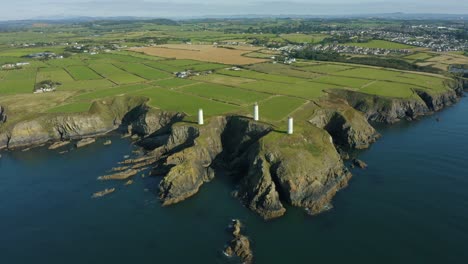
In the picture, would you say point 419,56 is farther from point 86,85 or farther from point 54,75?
point 54,75

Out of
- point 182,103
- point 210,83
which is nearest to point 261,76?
point 210,83

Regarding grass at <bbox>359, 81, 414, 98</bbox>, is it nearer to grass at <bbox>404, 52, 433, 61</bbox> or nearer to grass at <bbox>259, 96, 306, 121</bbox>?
grass at <bbox>259, 96, 306, 121</bbox>

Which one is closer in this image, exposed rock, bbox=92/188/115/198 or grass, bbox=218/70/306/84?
exposed rock, bbox=92/188/115/198

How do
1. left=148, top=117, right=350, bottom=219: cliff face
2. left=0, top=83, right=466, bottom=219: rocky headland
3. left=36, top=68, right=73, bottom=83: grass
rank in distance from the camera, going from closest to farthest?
left=148, top=117, right=350, bottom=219: cliff face
left=0, top=83, right=466, bottom=219: rocky headland
left=36, top=68, right=73, bottom=83: grass

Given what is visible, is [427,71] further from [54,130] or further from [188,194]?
[54,130]

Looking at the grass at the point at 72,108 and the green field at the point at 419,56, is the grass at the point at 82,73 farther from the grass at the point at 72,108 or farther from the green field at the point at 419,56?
the green field at the point at 419,56

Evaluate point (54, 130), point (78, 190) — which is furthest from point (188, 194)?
point (54, 130)

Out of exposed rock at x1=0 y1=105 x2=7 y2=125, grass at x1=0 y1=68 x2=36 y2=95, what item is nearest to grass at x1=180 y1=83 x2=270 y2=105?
exposed rock at x1=0 y1=105 x2=7 y2=125

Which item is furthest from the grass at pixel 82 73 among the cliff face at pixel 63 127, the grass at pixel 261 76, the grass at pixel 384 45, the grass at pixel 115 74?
the grass at pixel 384 45
